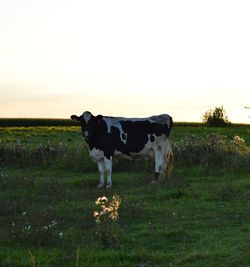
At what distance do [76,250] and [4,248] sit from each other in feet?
4.15

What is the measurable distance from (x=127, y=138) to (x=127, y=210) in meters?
6.99

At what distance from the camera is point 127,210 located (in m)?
14.7

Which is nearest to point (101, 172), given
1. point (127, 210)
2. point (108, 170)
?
point (108, 170)

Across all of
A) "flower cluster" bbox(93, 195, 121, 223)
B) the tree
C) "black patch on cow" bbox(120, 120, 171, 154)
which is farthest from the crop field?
the tree

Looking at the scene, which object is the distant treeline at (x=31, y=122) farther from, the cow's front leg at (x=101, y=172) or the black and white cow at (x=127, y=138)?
the cow's front leg at (x=101, y=172)

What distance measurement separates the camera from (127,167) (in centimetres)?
2383

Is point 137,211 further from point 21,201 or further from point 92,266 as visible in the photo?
point 92,266

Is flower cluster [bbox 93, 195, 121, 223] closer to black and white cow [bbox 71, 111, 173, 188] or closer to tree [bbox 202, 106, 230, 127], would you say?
black and white cow [bbox 71, 111, 173, 188]

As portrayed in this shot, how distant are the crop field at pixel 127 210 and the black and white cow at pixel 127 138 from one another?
765 mm

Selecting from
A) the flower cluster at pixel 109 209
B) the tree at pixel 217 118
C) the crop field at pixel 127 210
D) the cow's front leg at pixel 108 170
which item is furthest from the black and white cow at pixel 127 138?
the tree at pixel 217 118

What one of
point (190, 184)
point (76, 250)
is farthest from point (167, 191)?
point (76, 250)

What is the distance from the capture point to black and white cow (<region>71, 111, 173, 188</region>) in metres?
21.2

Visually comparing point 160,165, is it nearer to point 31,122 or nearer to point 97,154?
point 97,154

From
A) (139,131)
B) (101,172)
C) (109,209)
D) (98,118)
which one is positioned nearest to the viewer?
(109,209)
